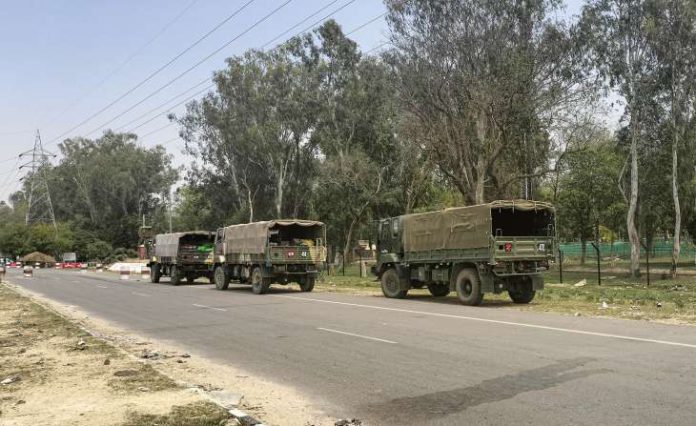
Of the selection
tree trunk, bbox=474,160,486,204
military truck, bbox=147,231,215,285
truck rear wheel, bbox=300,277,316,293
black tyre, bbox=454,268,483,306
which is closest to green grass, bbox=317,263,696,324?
black tyre, bbox=454,268,483,306

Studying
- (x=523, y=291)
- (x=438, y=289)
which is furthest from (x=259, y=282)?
(x=523, y=291)

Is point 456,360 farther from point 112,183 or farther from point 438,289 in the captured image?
point 112,183

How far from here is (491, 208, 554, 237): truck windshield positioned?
1942cm

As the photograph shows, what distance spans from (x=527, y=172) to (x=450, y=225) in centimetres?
2112

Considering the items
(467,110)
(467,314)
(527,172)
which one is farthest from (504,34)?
(467,314)

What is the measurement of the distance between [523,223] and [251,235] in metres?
11.3

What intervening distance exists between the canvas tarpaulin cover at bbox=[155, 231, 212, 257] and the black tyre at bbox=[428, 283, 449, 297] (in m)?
16.4

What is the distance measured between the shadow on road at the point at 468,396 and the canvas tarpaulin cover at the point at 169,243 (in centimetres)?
2820

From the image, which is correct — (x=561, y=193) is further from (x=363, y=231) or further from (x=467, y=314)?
(x=467, y=314)

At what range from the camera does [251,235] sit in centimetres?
2616

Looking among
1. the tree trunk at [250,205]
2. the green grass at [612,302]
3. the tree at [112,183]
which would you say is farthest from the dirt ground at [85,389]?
the tree at [112,183]

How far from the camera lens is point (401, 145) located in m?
48.2

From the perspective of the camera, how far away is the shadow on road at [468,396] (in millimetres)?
6527

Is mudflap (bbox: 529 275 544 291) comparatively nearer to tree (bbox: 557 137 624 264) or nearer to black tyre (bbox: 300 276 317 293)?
black tyre (bbox: 300 276 317 293)
